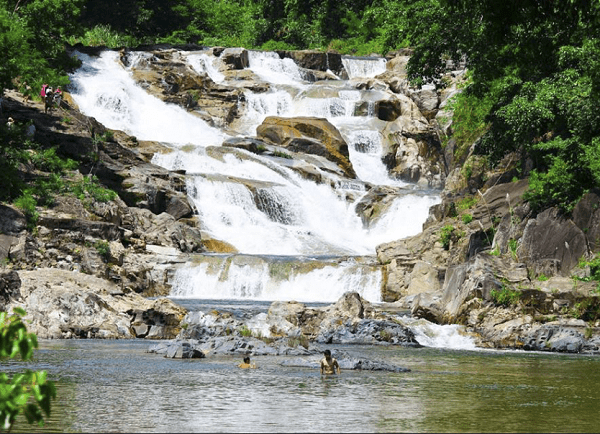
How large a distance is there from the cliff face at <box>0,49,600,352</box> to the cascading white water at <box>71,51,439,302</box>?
115cm

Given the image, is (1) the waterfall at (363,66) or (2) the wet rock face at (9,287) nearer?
(2) the wet rock face at (9,287)

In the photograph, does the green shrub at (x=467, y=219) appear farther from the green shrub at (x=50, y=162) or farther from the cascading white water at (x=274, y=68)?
the cascading white water at (x=274, y=68)

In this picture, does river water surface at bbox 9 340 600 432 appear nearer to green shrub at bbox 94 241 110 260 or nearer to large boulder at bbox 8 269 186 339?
large boulder at bbox 8 269 186 339

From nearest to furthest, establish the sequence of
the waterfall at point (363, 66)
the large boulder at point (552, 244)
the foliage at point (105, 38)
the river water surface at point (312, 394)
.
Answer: the river water surface at point (312, 394), the large boulder at point (552, 244), the waterfall at point (363, 66), the foliage at point (105, 38)

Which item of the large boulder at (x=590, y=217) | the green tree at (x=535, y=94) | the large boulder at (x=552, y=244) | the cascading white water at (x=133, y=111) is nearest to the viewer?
the green tree at (x=535, y=94)

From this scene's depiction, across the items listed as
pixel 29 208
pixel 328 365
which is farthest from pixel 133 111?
pixel 328 365

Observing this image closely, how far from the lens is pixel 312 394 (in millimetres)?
14594

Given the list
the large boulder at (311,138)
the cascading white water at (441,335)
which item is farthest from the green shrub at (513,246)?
the large boulder at (311,138)

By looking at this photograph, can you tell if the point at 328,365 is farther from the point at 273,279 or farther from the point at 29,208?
the point at 29,208

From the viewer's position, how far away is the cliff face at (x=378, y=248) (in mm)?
24688

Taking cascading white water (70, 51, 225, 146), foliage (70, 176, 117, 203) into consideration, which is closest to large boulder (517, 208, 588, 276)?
foliage (70, 176, 117, 203)

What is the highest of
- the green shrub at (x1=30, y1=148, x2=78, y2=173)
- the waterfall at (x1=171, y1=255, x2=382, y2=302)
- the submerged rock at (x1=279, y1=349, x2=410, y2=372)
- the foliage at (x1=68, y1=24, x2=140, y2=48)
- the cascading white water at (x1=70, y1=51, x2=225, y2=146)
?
the foliage at (x1=68, y1=24, x2=140, y2=48)

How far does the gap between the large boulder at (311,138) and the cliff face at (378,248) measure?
0.29ft

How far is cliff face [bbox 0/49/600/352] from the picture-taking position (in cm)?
2469
